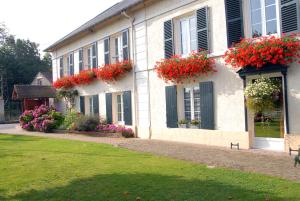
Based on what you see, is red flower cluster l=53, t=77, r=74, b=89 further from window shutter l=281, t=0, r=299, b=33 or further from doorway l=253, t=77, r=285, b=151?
window shutter l=281, t=0, r=299, b=33

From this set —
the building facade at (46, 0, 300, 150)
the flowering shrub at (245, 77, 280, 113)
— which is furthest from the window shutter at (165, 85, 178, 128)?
the flowering shrub at (245, 77, 280, 113)

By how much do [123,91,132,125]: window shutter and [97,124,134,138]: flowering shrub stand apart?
43 cm

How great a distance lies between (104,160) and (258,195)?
15.6 feet

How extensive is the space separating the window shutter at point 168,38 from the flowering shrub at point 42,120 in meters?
9.23

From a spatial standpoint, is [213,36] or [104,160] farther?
[213,36]

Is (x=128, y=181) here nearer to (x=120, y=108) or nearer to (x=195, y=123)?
(x=195, y=123)

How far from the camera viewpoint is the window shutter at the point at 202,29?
12.0 m

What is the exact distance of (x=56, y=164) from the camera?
29.6ft

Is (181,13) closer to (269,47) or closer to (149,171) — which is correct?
(269,47)

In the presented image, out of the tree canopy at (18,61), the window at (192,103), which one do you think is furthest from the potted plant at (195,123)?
the tree canopy at (18,61)

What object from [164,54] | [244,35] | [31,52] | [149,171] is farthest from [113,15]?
[31,52]

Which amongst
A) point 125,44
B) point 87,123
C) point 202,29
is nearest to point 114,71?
point 125,44

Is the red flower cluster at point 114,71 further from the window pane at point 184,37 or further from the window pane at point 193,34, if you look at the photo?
the window pane at point 193,34

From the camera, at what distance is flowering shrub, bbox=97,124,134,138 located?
1585 centimetres
